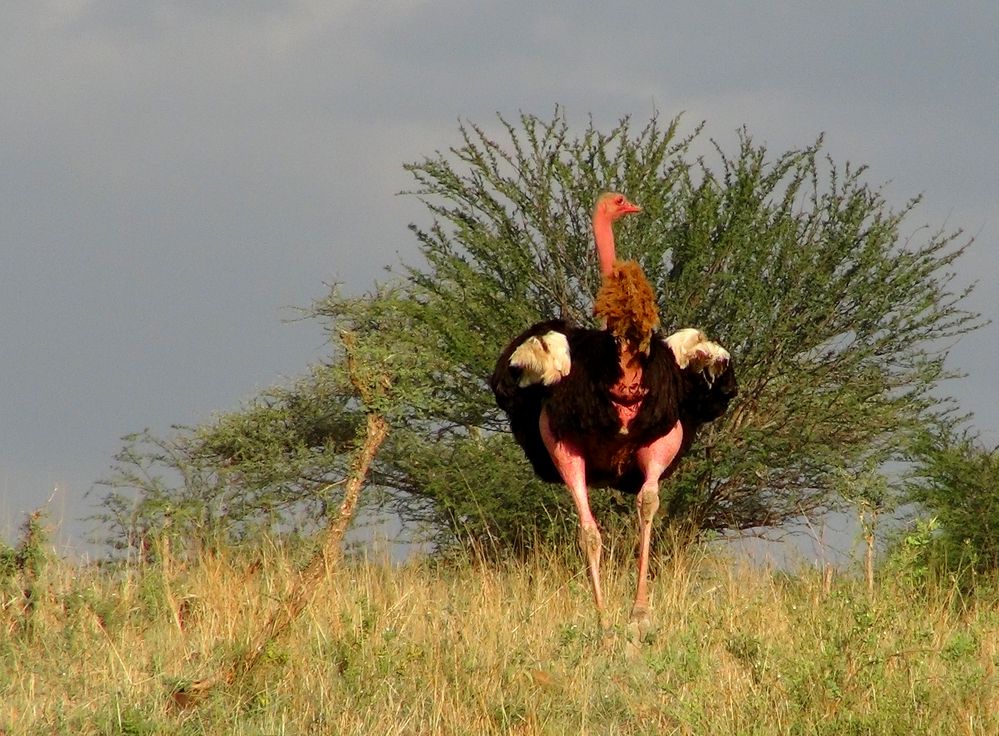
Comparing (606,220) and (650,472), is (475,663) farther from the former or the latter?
(606,220)

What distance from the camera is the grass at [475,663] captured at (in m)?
5.13

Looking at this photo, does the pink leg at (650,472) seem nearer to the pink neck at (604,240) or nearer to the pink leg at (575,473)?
the pink leg at (575,473)

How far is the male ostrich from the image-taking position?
736 cm

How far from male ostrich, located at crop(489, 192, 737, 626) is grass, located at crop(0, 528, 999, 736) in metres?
0.69

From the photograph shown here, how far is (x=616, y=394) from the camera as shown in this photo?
766 cm

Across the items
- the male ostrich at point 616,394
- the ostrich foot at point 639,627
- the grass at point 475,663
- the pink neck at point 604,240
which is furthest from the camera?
the pink neck at point 604,240

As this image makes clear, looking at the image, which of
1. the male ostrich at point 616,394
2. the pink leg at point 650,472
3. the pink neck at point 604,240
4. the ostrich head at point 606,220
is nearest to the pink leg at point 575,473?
the male ostrich at point 616,394

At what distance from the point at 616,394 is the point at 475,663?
7.14 feet

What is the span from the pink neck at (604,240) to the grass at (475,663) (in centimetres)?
188

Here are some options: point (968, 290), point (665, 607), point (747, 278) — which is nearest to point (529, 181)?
point (747, 278)

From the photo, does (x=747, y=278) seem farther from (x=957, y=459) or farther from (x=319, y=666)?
(x=319, y=666)

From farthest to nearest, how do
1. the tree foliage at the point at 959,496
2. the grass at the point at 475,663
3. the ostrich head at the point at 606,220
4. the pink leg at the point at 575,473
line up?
the tree foliage at the point at 959,496
the ostrich head at the point at 606,220
the pink leg at the point at 575,473
the grass at the point at 475,663

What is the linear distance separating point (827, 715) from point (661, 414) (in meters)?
2.85

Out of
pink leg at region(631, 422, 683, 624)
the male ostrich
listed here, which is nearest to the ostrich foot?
the male ostrich
